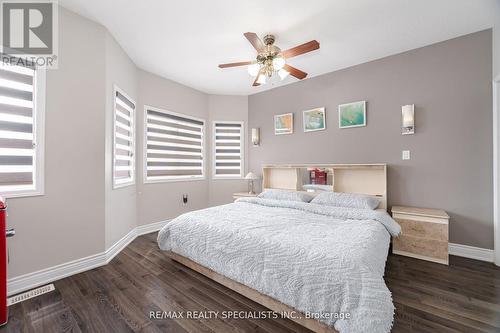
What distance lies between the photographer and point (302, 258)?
4.98 ft

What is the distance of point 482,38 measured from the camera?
2.57 metres

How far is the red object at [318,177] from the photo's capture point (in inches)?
143

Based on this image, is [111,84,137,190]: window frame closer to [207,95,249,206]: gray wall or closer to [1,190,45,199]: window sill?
[1,190,45,199]: window sill

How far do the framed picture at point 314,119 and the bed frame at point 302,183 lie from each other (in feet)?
2.34

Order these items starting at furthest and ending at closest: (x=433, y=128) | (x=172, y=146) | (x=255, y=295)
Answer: (x=172, y=146), (x=433, y=128), (x=255, y=295)

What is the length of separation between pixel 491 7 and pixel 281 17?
2.23m

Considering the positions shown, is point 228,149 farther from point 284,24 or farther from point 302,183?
point 284,24

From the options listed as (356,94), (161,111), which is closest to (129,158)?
(161,111)

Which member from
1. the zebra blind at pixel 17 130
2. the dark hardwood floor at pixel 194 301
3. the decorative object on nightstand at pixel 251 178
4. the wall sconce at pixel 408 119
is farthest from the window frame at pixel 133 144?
the wall sconce at pixel 408 119

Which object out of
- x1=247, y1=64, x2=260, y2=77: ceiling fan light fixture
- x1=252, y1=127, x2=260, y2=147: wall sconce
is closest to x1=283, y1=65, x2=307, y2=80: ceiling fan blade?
x1=247, y1=64, x2=260, y2=77: ceiling fan light fixture

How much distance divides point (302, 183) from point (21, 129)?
12.7 feet

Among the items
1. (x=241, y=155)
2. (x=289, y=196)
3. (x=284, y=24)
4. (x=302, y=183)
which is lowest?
(x=289, y=196)

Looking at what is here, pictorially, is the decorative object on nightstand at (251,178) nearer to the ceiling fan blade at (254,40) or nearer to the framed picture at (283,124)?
the framed picture at (283,124)

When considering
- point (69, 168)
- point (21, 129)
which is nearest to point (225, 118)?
point (69, 168)
